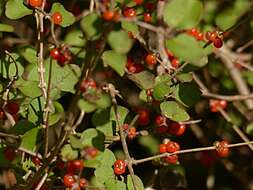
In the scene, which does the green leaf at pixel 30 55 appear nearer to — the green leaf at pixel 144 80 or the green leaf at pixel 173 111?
the green leaf at pixel 144 80

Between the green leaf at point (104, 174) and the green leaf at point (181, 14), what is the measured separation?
0.55 meters

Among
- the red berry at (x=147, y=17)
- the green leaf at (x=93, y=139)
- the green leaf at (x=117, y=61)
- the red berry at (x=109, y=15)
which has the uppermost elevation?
the red berry at (x=147, y=17)

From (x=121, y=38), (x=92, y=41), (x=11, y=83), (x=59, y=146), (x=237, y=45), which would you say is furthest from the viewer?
(x=237, y=45)

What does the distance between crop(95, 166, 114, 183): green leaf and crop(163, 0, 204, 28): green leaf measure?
550 millimetres

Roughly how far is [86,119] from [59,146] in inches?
35.2

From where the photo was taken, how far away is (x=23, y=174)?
68.4 inches

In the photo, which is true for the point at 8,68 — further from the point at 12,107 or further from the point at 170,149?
the point at 170,149

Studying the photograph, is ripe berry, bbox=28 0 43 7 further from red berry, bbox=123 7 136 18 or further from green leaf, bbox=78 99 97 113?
green leaf, bbox=78 99 97 113

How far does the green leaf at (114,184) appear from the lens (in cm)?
164

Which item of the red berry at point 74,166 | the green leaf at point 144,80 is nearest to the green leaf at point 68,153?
the red berry at point 74,166

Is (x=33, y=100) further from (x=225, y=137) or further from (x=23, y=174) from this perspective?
(x=225, y=137)

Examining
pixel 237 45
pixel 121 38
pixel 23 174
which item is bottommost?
pixel 23 174

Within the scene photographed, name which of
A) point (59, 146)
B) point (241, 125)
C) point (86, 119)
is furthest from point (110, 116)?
point (241, 125)

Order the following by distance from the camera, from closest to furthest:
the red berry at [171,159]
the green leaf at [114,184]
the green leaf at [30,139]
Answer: the green leaf at [30,139], the green leaf at [114,184], the red berry at [171,159]
